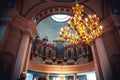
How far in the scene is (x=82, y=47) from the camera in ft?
56.5

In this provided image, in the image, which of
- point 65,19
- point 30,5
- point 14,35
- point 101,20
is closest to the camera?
point 14,35

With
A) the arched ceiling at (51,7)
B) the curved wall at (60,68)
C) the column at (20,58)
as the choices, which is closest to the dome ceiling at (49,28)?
the curved wall at (60,68)

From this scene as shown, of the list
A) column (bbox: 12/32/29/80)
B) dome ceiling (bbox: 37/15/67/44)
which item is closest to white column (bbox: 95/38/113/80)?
column (bbox: 12/32/29/80)

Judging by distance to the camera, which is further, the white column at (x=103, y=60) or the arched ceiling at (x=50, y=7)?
the arched ceiling at (x=50, y=7)

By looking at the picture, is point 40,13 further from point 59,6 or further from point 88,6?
point 88,6

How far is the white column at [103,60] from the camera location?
6746 millimetres

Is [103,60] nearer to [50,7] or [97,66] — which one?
[97,66]

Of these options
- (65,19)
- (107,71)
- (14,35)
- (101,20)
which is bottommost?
(107,71)

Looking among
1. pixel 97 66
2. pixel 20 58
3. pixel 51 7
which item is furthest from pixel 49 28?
pixel 97 66

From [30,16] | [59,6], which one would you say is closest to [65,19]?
[59,6]

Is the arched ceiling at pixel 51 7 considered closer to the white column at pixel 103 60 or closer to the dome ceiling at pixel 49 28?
the white column at pixel 103 60

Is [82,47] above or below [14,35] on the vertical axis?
above

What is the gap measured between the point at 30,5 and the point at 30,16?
99 centimetres

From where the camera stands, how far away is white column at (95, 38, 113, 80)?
675 cm
